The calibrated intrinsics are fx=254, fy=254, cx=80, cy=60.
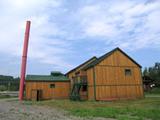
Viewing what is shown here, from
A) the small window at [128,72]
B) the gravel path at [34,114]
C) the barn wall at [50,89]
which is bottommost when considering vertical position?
the gravel path at [34,114]

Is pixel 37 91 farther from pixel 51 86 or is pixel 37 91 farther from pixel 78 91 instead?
pixel 78 91

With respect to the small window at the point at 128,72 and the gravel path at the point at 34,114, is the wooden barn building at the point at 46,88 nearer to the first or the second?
the small window at the point at 128,72

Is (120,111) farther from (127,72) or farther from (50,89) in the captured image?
(50,89)

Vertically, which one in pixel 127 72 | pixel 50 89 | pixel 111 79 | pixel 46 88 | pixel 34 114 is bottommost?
pixel 34 114

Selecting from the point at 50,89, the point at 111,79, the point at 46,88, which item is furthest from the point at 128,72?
the point at 46,88

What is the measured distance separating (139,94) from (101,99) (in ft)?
18.9

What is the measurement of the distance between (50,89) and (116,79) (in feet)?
33.1

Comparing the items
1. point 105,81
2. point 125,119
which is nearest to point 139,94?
point 105,81

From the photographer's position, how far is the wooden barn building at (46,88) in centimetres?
3478

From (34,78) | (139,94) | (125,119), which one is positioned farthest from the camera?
(34,78)

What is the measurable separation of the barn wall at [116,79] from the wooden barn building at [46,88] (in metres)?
6.79

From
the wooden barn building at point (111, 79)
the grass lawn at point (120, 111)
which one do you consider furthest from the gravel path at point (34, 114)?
the wooden barn building at point (111, 79)

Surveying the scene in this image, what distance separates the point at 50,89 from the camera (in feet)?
118

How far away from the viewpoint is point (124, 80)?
3162 centimetres
